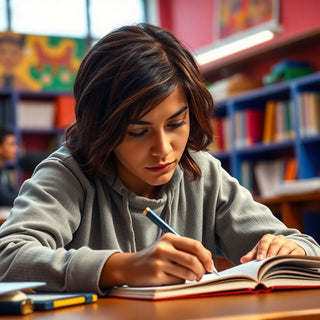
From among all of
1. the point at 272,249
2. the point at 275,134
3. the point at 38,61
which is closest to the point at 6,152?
the point at 38,61

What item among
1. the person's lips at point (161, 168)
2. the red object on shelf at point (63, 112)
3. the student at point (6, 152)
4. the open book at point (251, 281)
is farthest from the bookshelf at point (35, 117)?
the open book at point (251, 281)

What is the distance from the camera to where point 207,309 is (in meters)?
0.84

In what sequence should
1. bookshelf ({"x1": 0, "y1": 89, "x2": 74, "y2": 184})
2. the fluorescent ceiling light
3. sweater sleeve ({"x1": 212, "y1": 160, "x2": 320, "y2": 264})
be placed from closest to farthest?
sweater sleeve ({"x1": 212, "y1": 160, "x2": 320, "y2": 264})
the fluorescent ceiling light
bookshelf ({"x1": 0, "y1": 89, "x2": 74, "y2": 184})

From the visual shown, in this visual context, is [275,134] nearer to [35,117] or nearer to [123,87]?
[35,117]

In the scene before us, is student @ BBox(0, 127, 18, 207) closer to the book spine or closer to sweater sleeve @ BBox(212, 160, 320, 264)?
sweater sleeve @ BBox(212, 160, 320, 264)

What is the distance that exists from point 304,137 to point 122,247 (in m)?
4.01

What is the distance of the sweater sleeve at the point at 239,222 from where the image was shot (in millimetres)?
1419

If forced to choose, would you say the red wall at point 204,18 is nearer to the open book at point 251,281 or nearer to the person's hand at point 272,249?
the person's hand at point 272,249

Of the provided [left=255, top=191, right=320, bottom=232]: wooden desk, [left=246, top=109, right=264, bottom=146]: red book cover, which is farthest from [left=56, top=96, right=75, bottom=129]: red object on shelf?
[left=255, top=191, right=320, bottom=232]: wooden desk

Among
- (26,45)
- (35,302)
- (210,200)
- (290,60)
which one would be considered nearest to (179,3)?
(26,45)

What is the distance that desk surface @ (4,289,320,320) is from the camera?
2.59ft

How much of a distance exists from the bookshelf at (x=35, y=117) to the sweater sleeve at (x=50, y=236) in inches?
227

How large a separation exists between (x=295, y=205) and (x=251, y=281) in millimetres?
2678

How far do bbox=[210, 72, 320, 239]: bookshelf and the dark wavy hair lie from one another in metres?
3.62
